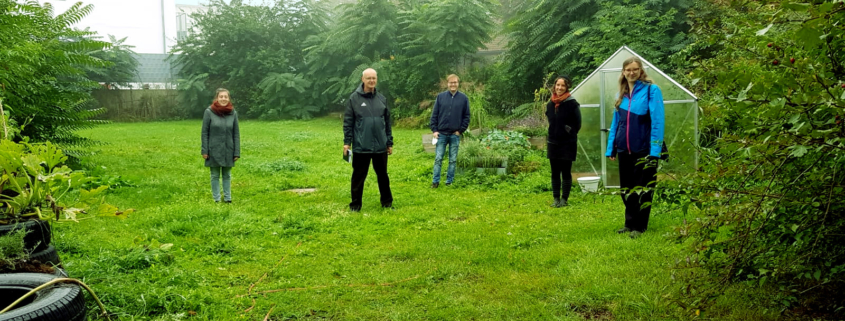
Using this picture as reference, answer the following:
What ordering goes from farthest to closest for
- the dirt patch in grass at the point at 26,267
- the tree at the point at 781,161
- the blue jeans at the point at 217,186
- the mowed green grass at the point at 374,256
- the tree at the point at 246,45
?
the tree at the point at 246,45
the blue jeans at the point at 217,186
the mowed green grass at the point at 374,256
the dirt patch in grass at the point at 26,267
the tree at the point at 781,161

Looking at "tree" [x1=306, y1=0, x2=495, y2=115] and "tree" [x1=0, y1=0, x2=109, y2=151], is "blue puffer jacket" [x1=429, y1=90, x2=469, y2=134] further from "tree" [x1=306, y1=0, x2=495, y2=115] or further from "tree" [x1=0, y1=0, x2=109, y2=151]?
"tree" [x1=306, y1=0, x2=495, y2=115]

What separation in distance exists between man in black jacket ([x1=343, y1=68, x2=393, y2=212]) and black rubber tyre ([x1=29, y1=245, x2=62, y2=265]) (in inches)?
146

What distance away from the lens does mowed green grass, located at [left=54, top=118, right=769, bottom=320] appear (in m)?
4.08

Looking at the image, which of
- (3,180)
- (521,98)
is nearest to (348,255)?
(3,180)

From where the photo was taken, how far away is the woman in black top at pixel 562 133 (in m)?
7.44

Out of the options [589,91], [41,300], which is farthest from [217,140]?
[589,91]

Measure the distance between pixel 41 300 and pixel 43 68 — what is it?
23.2 feet

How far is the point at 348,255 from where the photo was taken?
5.56 m

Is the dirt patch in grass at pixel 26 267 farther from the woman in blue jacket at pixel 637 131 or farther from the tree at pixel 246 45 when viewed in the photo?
the tree at pixel 246 45

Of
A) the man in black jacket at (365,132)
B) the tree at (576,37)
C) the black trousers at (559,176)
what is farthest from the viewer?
the tree at (576,37)

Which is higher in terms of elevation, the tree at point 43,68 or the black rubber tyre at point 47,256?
the tree at point 43,68

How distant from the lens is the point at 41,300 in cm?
295

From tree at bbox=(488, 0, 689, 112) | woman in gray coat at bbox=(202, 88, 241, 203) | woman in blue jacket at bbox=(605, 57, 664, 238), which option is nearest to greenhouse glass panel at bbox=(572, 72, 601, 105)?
woman in blue jacket at bbox=(605, 57, 664, 238)

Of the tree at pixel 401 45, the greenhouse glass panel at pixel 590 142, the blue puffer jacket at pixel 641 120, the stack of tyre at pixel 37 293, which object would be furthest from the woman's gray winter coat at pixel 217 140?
the tree at pixel 401 45
